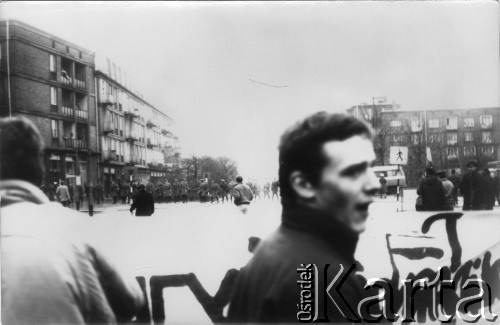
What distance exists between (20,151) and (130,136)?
65cm

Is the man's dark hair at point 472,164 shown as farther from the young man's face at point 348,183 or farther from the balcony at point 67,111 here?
the balcony at point 67,111

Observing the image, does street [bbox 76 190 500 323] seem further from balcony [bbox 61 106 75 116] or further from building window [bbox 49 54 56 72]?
building window [bbox 49 54 56 72]

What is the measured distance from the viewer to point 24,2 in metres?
2.90

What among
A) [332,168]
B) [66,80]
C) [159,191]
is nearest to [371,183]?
[332,168]

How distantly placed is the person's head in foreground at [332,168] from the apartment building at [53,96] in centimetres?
125

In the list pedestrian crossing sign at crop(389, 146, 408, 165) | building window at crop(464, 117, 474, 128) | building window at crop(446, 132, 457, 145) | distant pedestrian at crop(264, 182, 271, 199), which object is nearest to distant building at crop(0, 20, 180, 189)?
distant pedestrian at crop(264, 182, 271, 199)

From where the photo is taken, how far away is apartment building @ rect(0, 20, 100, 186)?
2898mm

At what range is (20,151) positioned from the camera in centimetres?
285

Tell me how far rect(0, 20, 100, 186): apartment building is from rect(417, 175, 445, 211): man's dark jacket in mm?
2053

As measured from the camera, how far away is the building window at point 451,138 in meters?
2.96

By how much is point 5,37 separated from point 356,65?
2140 mm

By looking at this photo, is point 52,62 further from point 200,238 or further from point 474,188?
point 474,188

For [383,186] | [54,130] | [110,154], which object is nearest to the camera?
[383,186]

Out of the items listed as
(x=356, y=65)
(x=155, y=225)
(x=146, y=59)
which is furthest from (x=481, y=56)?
(x=155, y=225)
